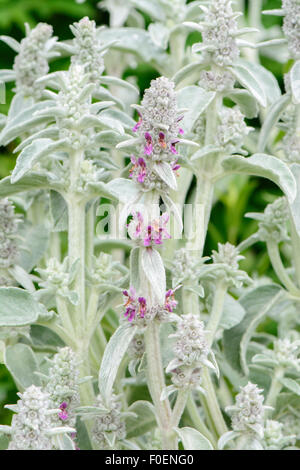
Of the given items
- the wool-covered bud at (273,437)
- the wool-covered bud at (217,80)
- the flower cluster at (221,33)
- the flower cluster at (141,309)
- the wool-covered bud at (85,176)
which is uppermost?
the flower cluster at (221,33)

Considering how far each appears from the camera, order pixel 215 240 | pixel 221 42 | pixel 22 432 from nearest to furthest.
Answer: pixel 22 432, pixel 221 42, pixel 215 240

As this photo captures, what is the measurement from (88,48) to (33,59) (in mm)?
114

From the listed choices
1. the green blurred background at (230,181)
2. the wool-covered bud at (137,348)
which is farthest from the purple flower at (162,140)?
the green blurred background at (230,181)

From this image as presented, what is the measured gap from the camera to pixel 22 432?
2.26 ft

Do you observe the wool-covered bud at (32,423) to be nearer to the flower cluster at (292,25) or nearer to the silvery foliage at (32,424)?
the silvery foliage at (32,424)

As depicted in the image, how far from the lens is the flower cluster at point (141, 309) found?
0.76 metres

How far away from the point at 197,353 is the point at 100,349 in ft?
1.07

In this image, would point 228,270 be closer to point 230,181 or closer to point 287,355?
point 287,355

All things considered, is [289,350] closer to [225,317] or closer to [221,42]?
[225,317]

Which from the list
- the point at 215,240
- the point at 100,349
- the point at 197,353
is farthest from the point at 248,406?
the point at 215,240

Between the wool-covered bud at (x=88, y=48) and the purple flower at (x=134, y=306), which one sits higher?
the wool-covered bud at (x=88, y=48)

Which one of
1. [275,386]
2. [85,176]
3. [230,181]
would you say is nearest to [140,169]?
[85,176]

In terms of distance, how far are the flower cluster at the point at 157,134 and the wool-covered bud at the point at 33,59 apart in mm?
349

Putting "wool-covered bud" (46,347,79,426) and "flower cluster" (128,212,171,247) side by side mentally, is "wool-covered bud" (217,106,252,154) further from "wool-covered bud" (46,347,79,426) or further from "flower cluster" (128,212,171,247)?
"wool-covered bud" (46,347,79,426)
